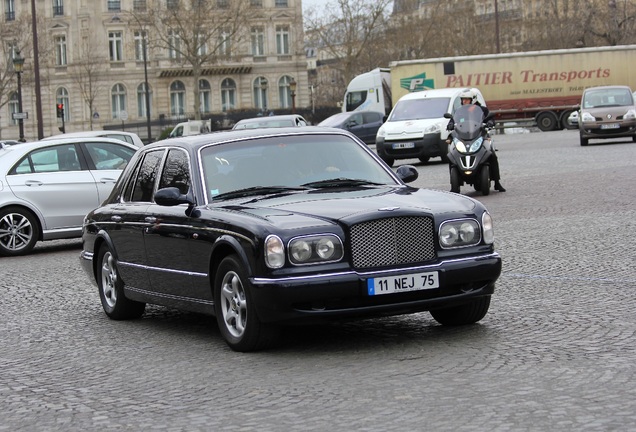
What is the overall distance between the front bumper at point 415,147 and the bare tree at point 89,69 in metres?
69.6

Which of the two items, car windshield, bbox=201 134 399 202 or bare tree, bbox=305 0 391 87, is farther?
bare tree, bbox=305 0 391 87

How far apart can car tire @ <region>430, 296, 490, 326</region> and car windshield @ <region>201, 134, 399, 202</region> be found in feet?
3.47

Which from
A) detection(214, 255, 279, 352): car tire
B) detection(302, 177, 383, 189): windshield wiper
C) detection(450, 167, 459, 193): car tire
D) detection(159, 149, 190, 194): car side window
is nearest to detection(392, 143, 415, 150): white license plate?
detection(450, 167, 459, 193): car tire

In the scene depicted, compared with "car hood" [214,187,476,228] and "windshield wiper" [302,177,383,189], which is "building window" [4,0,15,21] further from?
"car hood" [214,187,476,228]

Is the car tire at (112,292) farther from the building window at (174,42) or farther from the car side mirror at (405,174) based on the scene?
the building window at (174,42)

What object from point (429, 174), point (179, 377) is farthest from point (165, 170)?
point (429, 174)

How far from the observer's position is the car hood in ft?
26.3

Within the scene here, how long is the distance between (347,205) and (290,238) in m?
0.59

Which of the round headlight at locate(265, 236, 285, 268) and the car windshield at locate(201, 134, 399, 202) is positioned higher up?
the car windshield at locate(201, 134, 399, 202)

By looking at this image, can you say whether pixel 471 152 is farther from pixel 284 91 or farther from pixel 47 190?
pixel 284 91

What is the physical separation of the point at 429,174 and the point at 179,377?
23.3 meters

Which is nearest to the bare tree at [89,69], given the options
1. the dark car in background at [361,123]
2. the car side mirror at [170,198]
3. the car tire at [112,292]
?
the dark car in background at [361,123]

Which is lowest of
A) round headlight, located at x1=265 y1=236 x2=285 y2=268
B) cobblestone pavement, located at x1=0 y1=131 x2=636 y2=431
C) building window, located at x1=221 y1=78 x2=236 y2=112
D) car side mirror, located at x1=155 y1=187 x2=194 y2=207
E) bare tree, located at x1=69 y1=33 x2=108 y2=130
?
cobblestone pavement, located at x1=0 y1=131 x2=636 y2=431

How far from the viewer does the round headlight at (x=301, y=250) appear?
7.88 m
